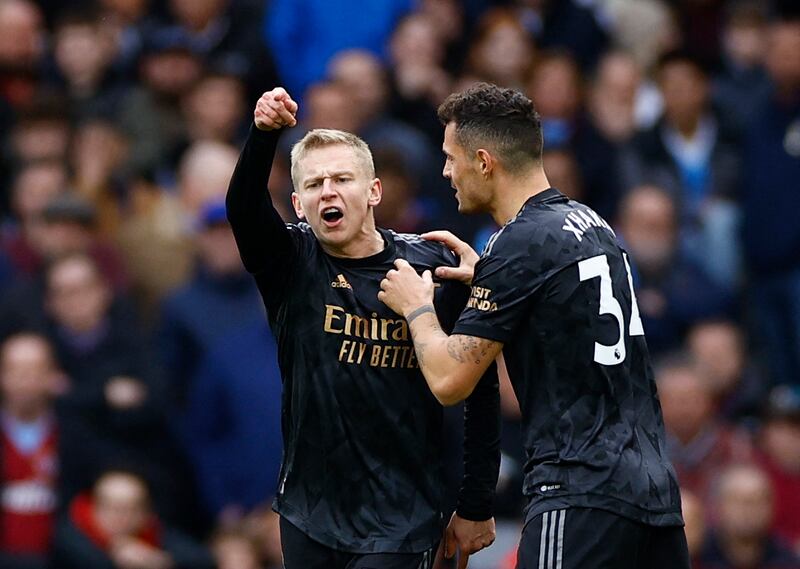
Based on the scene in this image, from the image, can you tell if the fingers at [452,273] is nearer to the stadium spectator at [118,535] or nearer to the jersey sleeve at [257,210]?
the jersey sleeve at [257,210]

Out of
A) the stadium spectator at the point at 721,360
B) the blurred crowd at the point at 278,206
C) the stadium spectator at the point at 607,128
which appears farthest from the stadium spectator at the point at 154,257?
the stadium spectator at the point at 721,360

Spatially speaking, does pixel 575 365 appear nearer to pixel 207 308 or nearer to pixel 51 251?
pixel 207 308

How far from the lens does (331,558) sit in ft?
20.0

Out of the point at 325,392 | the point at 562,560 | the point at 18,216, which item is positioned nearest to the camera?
the point at 562,560


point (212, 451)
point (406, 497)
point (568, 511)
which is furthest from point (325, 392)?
point (212, 451)

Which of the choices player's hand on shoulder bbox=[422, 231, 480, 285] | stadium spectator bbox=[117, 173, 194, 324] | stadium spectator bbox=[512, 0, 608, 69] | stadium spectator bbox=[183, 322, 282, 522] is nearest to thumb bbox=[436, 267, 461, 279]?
player's hand on shoulder bbox=[422, 231, 480, 285]

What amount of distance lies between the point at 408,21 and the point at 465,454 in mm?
6449

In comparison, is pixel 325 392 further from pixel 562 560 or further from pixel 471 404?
pixel 562 560

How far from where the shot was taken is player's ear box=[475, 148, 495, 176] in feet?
19.9

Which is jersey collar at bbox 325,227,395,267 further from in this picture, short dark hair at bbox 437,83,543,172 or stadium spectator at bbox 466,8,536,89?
stadium spectator at bbox 466,8,536,89

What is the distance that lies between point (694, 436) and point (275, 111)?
5110mm

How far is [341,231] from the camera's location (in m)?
6.16

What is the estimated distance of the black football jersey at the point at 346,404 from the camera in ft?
20.1

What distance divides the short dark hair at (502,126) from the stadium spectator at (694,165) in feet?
18.5
